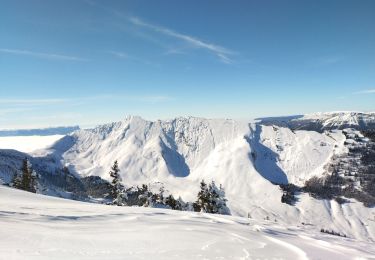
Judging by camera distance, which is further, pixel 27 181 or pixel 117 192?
pixel 27 181

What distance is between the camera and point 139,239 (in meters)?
11.6

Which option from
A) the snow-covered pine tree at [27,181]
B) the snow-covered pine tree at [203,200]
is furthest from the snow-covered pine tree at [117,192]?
the snow-covered pine tree at [27,181]

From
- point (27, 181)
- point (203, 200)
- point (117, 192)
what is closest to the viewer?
point (203, 200)

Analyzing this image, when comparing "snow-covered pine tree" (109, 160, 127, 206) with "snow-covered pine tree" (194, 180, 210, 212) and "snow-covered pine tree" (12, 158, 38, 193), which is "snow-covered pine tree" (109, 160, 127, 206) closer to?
"snow-covered pine tree" (194, 180, 210, 212)

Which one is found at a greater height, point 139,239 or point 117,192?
point 139,239

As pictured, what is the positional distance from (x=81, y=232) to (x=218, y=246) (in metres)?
4.67

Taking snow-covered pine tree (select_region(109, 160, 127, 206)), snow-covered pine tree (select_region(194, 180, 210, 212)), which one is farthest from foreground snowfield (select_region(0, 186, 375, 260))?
snow-covered pine tree (select_region(109, 160, 127, 206))

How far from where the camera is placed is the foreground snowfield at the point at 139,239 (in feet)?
31.8

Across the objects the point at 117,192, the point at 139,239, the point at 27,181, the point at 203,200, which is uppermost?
the point at 139,239

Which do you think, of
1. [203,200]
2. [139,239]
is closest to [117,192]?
A: [203,200]

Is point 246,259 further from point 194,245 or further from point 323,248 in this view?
point 323,248

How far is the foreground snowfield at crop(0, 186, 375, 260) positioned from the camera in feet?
31.8

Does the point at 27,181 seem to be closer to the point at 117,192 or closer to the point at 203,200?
the point at 117,192

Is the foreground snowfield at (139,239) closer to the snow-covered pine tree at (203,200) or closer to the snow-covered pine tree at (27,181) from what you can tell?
the snow-covered pine tree at (203,200)
